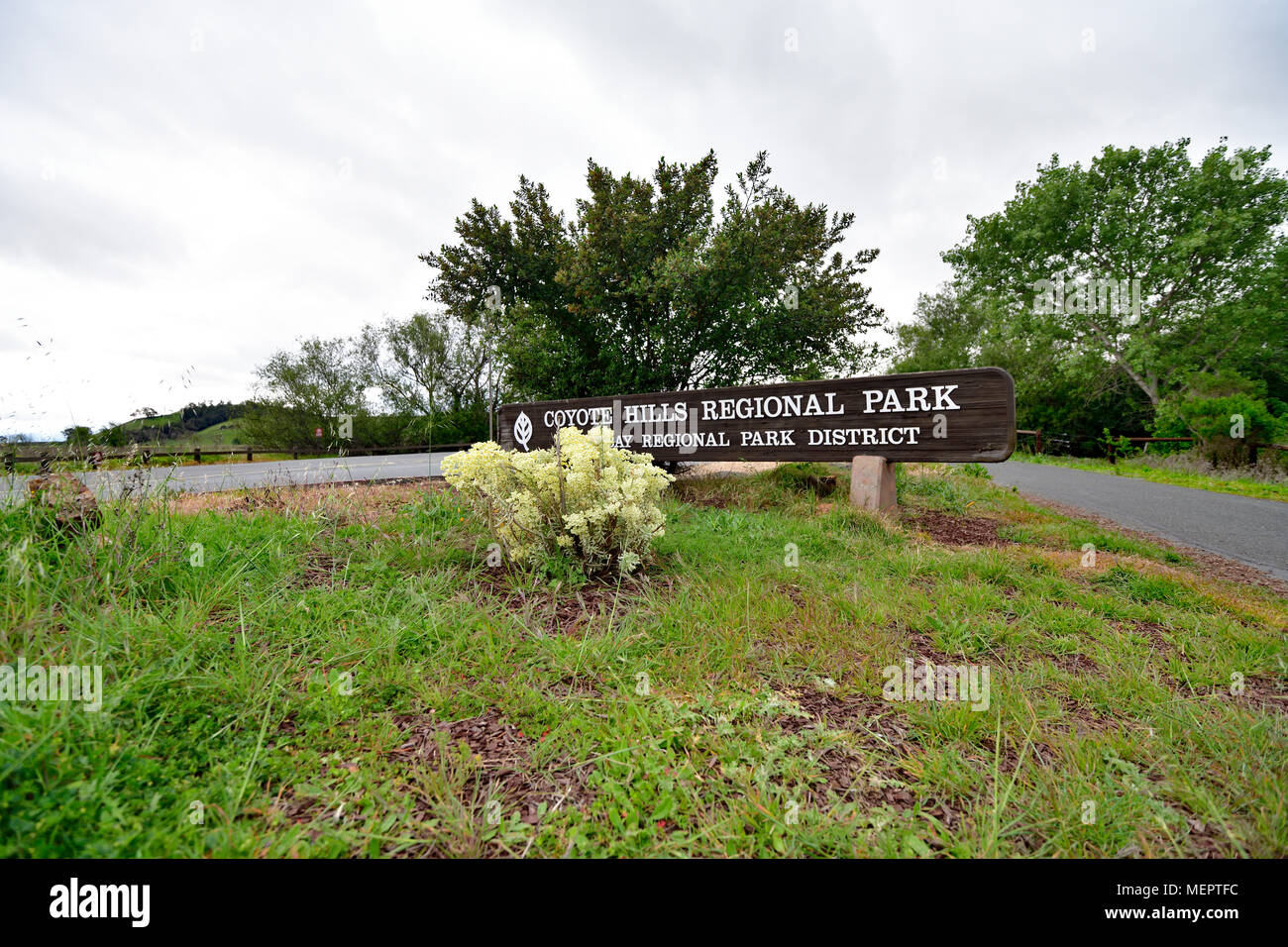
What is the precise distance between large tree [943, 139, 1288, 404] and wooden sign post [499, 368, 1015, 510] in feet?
67.3

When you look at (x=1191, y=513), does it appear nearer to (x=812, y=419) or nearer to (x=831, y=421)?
(x=831, y=421)

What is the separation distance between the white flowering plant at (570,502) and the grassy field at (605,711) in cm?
29

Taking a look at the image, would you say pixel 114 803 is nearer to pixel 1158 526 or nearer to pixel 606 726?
pixel 606 726

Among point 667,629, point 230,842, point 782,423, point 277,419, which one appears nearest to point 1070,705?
point 667,629

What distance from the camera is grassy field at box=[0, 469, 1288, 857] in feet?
4.85

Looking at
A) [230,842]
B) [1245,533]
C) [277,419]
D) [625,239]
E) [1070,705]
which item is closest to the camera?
[230,842]

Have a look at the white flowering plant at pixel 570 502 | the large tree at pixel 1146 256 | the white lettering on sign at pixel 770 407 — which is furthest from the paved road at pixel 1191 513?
the large tree at pixel 1146 256

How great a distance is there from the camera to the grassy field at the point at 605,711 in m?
1.48

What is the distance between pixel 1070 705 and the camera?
2.20 meters

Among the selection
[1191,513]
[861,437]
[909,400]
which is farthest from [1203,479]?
[861,437]

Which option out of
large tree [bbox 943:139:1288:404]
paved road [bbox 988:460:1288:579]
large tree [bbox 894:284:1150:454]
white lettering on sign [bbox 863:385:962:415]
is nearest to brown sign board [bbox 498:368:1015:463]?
white lettering on sign [bbox 863:385:962:415]

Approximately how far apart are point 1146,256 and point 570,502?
2824 centimetres

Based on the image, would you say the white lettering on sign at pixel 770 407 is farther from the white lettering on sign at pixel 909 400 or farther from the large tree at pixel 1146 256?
the large tree at pixel 1146 256
